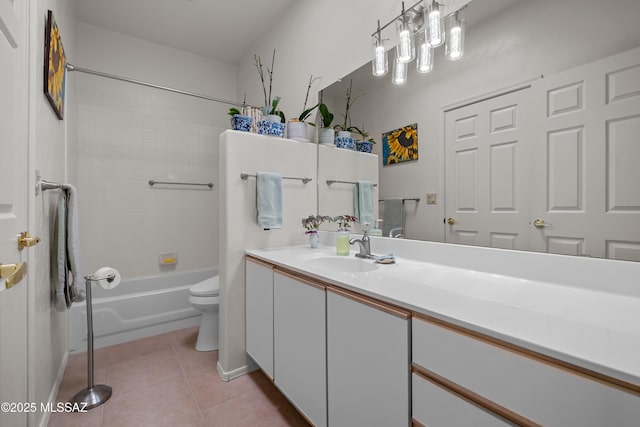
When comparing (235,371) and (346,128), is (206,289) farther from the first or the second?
(346,128)

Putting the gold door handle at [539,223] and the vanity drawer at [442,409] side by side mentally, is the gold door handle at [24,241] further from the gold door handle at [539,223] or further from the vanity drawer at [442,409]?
the gold door handle at [539,223]

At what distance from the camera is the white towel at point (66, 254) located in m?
1.43

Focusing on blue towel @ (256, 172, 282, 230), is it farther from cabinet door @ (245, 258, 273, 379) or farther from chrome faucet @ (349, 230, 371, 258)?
chrome faucet @ (349, 230, 371, 258)

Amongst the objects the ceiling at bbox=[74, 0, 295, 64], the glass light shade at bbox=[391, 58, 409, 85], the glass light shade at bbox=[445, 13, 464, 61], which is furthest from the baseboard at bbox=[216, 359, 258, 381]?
the ceiling at bbox=[74, 0, 295, 64]

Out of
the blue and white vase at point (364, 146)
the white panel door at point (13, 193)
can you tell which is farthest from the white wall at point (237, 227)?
the white panel door at point (13, 193)

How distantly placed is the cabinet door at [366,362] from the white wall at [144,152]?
7.83ft

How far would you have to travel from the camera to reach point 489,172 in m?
1.09

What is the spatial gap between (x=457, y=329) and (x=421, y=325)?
94 millimetres

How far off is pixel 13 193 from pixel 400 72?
5.30 feet

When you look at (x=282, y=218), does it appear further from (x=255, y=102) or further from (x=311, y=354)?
(x=255, y=102)

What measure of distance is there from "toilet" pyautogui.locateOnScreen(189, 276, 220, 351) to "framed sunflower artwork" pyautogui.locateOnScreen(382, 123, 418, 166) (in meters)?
1.50

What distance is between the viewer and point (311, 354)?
3.69 feet

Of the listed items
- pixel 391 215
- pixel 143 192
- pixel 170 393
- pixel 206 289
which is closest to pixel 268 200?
pixel 391 215

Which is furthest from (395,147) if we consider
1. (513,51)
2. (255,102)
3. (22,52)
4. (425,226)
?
(255,102)
